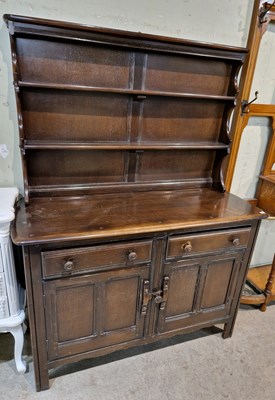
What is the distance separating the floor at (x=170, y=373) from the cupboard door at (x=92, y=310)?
0.71 feet

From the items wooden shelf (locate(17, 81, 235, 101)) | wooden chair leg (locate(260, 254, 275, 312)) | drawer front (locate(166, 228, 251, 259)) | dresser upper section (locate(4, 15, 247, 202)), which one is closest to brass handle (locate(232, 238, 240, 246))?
drawer front (locate(166, 228, 251, 259))

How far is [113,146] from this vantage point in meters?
1.57

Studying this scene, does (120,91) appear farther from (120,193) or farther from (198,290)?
(198,290)

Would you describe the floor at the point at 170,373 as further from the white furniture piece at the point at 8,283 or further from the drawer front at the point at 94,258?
the drawer front at the point at 94,258

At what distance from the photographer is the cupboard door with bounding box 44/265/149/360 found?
1.37 metres

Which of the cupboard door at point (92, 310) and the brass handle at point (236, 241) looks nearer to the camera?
the cupboard door at point (92, 310)

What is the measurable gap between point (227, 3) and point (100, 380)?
2.32m

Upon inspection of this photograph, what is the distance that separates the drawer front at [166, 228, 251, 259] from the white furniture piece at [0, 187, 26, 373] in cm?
78

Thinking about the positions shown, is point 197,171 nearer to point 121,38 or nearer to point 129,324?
point 121,38

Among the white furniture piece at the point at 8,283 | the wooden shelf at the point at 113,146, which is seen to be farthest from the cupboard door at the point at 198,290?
the white furniture piece at the point at 8,283

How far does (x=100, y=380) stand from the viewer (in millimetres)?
1587

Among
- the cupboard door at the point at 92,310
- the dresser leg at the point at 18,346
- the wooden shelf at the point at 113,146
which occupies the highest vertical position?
the wooden shelf at the point at 113,146

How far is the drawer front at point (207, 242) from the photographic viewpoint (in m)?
1.48

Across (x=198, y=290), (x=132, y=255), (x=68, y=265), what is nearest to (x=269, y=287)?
(x=198, y=290)
